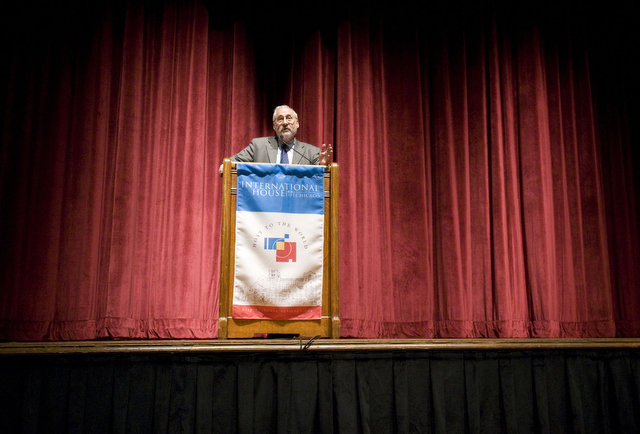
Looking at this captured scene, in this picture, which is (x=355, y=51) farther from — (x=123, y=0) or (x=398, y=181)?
(x=123, y=0)

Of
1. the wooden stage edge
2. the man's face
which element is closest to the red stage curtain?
the man's face

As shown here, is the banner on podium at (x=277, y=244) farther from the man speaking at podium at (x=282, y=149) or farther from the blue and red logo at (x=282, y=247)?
the man speaking at podium at (x=282, y=149)

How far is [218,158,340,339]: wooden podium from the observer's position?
2.13m

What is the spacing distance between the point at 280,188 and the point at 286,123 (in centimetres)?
70

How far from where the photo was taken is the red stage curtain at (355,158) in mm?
2938

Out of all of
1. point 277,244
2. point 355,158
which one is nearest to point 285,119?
point 355,158

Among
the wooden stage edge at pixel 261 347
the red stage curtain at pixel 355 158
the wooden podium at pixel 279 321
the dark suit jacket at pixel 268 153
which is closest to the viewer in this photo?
the wooden stage edge at pixel 261 347

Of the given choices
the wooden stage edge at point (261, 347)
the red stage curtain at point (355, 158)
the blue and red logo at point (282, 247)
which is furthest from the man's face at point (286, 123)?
the wooden stage edge at point (261, 347)

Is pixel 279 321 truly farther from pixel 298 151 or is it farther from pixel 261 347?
pixel 298 151

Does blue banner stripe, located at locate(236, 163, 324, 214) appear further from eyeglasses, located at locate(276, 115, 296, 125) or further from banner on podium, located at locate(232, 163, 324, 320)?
eyeglasses, located at locate(276, 115, 296, 125)

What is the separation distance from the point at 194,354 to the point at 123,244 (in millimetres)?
1201

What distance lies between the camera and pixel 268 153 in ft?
9.11

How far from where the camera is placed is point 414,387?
2.15 metres

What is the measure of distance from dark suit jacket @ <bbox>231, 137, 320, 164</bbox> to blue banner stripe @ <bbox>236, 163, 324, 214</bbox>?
51 cm
